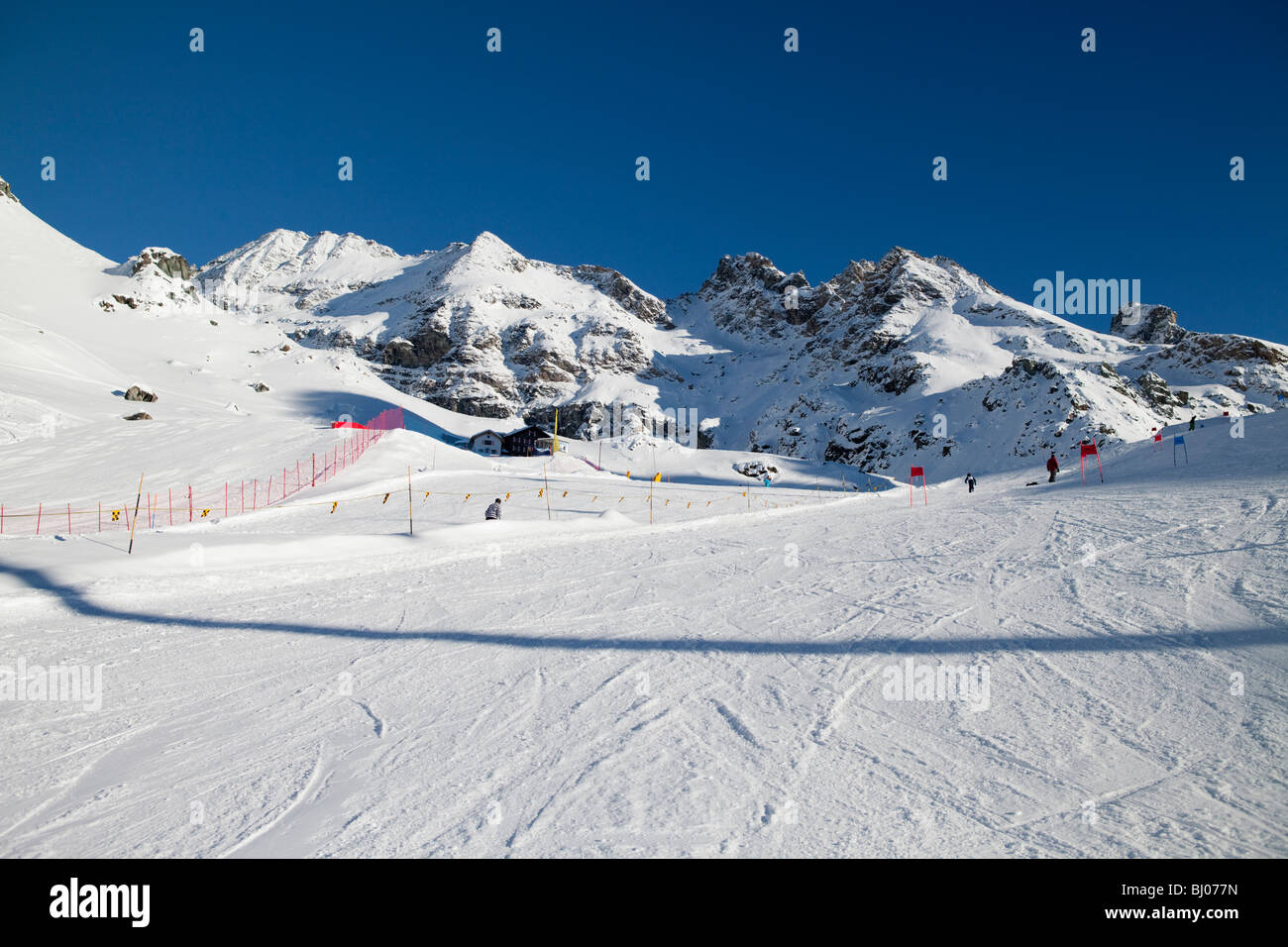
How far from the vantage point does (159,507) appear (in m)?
23.4

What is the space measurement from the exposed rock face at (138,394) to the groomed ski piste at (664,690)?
168 feet

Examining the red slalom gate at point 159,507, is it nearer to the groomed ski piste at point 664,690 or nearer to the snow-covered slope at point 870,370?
the groomed ski piste at point 664,690

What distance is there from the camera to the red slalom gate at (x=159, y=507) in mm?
19719

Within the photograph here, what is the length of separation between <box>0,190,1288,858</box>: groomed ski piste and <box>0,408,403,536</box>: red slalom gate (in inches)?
359

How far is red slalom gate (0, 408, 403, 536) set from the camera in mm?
19719

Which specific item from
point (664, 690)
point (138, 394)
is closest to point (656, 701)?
point (664, 690)

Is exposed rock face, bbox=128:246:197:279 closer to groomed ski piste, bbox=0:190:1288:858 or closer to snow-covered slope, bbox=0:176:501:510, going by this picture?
snow-covered slope, bbox=0:176:501:510

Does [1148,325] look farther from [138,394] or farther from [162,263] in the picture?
[162,263]

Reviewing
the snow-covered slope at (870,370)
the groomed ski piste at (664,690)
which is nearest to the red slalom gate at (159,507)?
the groomed ski piste at (664,690)

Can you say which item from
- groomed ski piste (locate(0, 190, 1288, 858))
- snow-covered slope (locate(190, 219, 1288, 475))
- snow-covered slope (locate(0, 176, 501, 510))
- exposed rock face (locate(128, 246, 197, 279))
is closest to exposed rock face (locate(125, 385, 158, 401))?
snow-covered slope (locate(0, 176, 501, 510))

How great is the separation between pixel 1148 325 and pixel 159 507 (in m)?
181
